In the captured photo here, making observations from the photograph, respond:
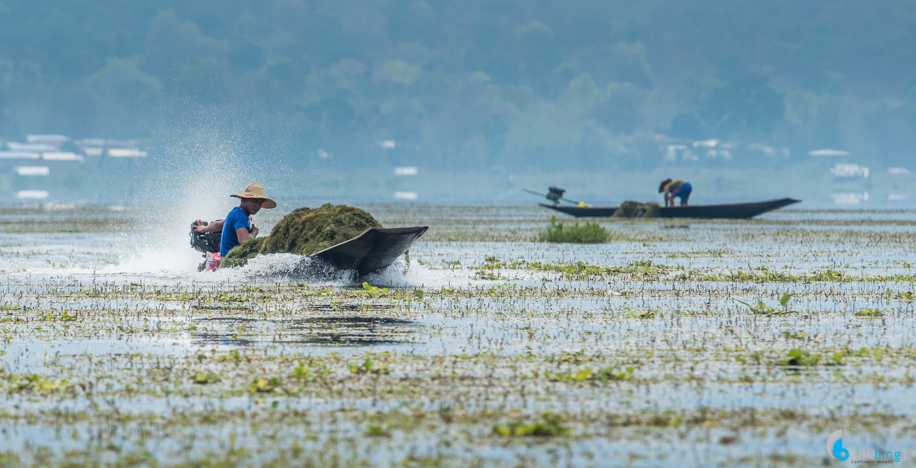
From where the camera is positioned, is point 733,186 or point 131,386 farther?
point 733,186

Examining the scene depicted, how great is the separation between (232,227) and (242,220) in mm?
275

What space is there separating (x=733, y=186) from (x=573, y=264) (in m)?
182

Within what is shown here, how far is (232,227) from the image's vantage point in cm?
1844

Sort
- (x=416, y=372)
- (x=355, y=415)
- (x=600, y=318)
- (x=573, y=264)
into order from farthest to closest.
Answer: (x=573, y=264)
(x=600, y=318)
(x=416, y=372)
(x=355, y=415)

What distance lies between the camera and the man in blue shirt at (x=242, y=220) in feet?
58.6

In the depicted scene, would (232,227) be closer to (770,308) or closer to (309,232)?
(309,232)

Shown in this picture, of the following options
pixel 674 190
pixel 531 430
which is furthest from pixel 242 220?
pixel 674 190

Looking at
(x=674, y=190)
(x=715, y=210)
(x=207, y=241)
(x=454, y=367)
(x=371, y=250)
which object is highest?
(x=674, y=190)

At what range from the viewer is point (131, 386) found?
8.50m

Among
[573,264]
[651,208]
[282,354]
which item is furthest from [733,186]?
[282,354]

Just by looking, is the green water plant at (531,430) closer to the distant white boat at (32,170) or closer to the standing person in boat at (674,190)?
the standing person in boat at (674,190)

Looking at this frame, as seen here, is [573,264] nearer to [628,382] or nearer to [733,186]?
[628,382]

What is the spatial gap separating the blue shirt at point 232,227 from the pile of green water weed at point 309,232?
28 centimetres

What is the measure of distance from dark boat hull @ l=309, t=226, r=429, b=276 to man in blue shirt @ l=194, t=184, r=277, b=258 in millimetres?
1582
